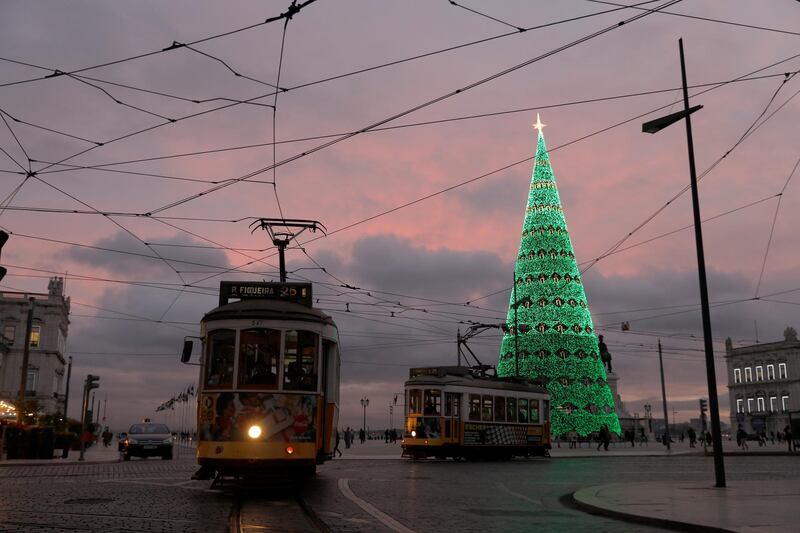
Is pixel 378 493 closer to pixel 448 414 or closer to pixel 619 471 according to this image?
pixel 619 471

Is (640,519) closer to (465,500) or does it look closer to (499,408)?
(465,500)

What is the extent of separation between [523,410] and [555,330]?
10.5 metres

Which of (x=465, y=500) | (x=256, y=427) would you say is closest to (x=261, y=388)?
(x=256, y=427)

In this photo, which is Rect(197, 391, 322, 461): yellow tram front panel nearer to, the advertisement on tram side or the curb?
the advertisement on tram side

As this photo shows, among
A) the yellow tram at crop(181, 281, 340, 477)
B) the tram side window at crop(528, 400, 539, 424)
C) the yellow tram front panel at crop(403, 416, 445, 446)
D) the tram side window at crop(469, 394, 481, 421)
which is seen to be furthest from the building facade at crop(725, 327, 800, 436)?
the yellow tram at crop(181, 281, 340, 477)

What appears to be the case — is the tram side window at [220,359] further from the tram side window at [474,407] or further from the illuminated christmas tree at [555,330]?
the illuminated christmas tree at [555,330]

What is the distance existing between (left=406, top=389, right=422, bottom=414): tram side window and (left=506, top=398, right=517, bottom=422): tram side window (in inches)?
170

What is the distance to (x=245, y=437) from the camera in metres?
12.8

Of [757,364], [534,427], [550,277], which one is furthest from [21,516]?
[757,364]

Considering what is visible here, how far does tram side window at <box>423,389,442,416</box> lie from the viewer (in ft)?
93.0

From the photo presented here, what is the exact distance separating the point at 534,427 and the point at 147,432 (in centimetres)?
1577

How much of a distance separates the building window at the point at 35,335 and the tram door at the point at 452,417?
68138mm

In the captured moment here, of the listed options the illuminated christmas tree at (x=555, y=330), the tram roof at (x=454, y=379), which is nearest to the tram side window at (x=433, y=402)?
the tram roof at (x=454, y=379)

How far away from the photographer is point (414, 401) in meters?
28.8
